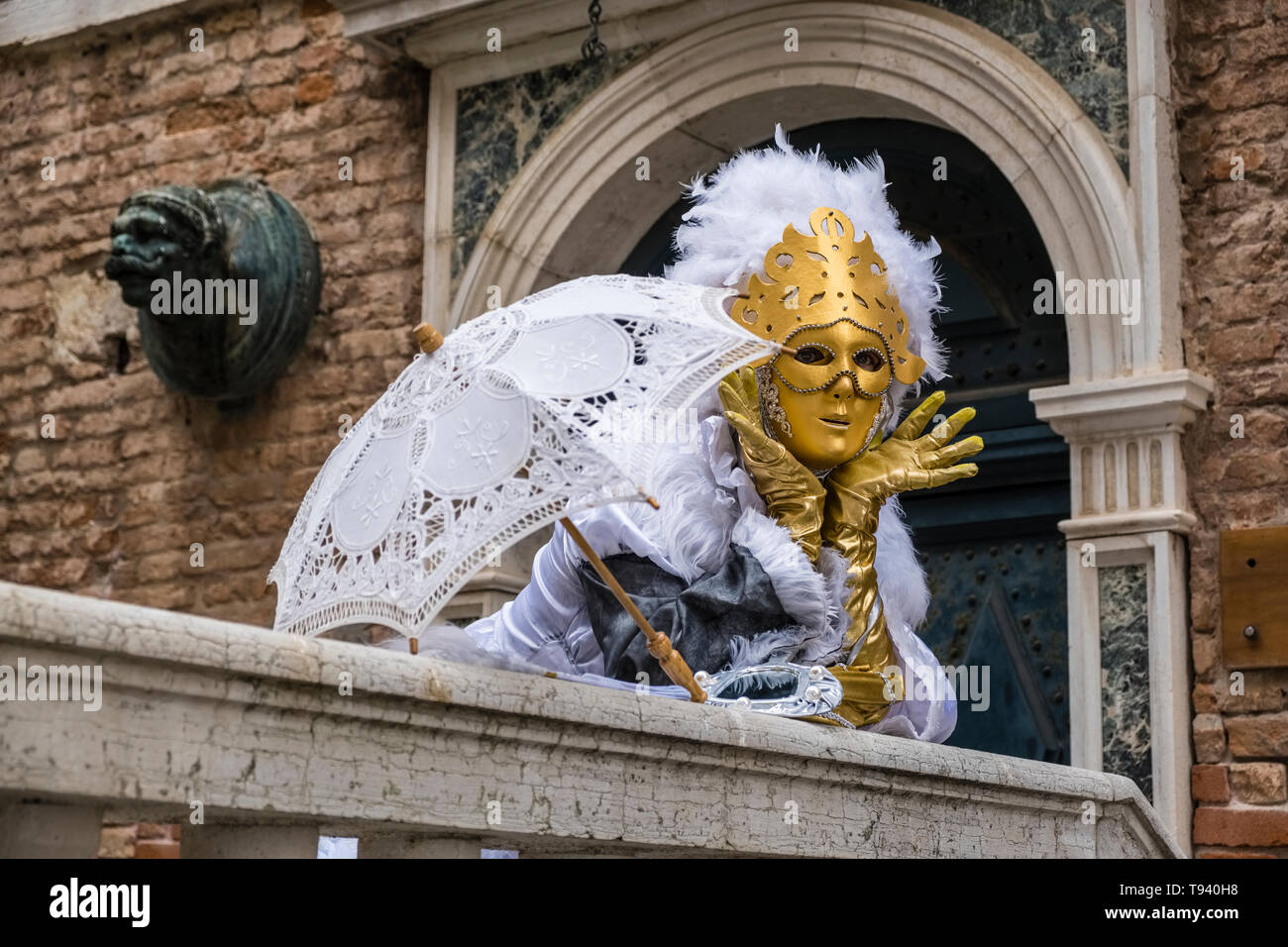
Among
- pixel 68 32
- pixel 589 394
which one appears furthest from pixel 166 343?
pixel 589 394

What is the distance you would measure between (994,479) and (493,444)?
331 cm

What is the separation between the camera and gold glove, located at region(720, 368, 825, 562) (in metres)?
3.58

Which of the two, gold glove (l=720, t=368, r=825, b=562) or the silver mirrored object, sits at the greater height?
gold glove (l=720, t=368, r=825, b=562)

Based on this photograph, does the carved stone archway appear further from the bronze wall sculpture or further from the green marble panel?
the bronze wall sculpture

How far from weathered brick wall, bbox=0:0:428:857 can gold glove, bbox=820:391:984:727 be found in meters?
2.98

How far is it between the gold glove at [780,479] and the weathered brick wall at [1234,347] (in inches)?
72.4

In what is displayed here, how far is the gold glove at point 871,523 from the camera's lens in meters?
3.57

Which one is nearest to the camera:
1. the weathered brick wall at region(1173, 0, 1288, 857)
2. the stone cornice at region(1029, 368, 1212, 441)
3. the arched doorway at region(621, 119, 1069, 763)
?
the weathered brick wall at region(1173, 0, 1288, 857)

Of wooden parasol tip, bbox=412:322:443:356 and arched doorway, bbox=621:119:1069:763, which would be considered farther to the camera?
arched doorway, bbox=621:119:1069:763

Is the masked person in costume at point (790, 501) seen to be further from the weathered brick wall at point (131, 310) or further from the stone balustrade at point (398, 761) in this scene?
the weathered brick wall at point (131, 310)

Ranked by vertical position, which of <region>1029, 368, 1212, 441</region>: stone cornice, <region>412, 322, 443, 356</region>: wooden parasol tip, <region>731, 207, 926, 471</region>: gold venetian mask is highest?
<region>1029, 368, 1212, 441</region>: stone cornice

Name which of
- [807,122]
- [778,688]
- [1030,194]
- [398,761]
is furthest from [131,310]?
[398,761]

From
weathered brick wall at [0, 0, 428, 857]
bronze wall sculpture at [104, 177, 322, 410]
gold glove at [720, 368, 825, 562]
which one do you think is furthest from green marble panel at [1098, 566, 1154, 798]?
bronze wall sculpture at [104, 177, 322, 410]
